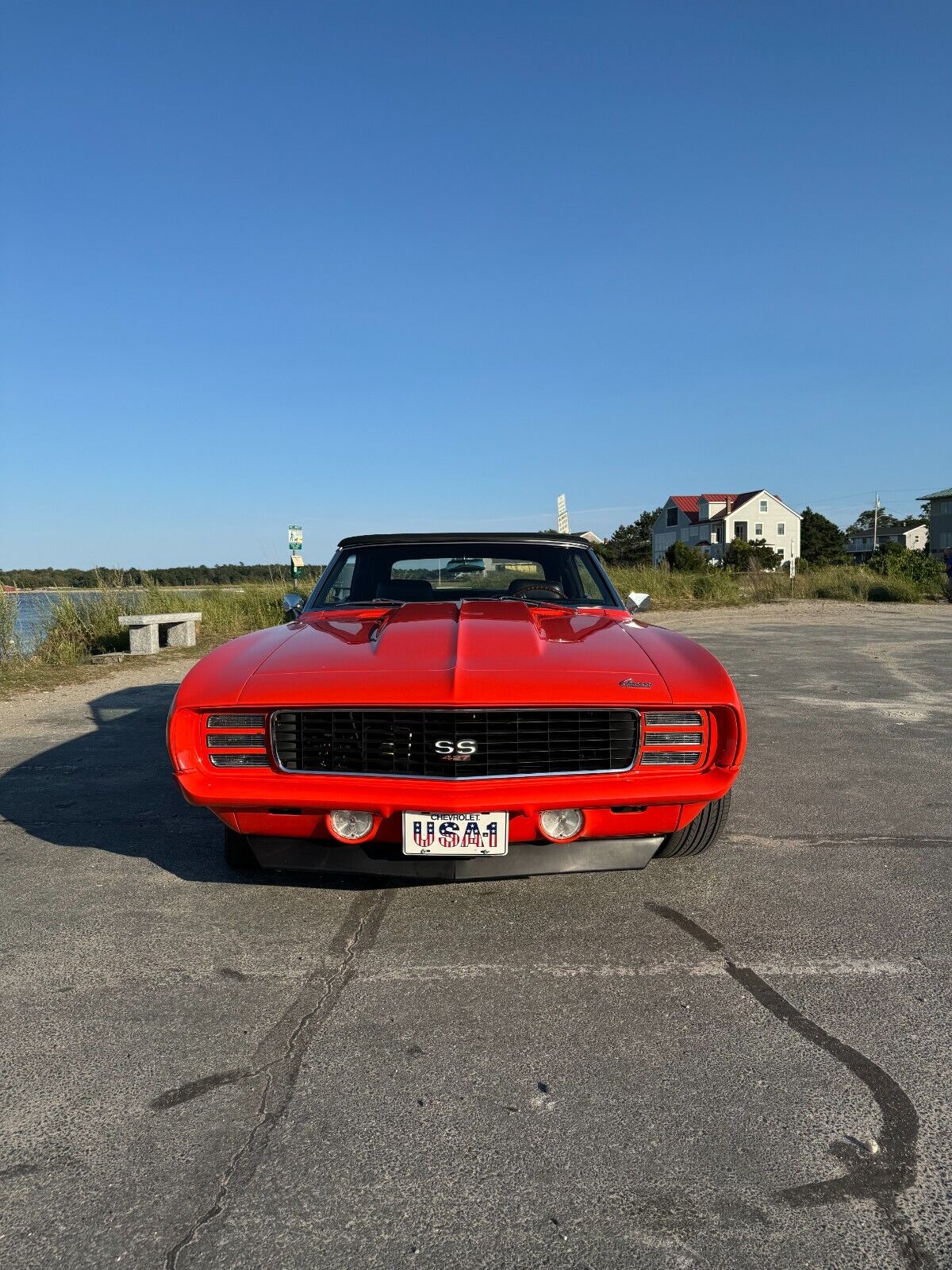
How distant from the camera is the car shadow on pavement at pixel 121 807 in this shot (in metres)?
3.67

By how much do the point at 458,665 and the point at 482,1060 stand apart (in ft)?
3.96

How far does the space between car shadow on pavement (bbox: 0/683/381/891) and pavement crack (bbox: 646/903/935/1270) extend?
1.71 metres

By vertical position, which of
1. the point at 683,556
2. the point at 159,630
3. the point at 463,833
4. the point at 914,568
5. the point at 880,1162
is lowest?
the point at 880,1162

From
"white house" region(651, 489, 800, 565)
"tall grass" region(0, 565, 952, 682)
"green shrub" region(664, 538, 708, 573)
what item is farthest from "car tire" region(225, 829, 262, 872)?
"white house" region(651, 489, 800, 565)

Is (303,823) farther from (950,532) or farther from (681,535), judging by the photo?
(681,535)

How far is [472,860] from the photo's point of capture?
2777 millimetres

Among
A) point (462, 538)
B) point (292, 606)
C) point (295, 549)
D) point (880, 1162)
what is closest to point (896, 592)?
point (295, 549)

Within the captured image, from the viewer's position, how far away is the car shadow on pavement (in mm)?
3666

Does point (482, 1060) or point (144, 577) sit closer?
point (482, 1060)

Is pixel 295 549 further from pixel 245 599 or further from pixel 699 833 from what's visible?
pixel 699 833

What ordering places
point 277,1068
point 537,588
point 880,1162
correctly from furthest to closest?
A: point 537,588, point 277,1068, point 880,1162

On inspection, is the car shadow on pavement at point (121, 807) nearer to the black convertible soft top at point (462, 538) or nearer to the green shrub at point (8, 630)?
the black convertible soft top at point (462, 538)

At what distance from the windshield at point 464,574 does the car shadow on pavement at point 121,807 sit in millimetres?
1240

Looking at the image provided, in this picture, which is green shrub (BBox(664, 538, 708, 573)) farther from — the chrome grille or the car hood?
the chrome grille
